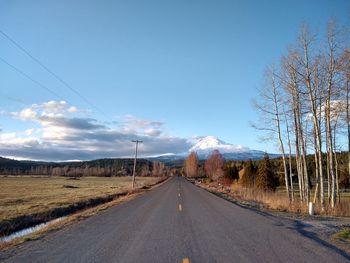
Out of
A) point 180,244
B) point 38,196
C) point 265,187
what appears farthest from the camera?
point 265,187

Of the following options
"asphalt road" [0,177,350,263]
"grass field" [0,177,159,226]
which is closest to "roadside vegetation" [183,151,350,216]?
"asphalt road" [0,177,350,263]

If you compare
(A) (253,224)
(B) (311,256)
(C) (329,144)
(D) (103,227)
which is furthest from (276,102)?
(B) (311,256)

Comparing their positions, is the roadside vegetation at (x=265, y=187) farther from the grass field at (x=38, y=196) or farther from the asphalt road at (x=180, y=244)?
the grass field at (x=38, y=196)

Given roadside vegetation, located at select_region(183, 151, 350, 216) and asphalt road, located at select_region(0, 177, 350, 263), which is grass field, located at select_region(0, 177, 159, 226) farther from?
roadside vegetation, located at select_region(183, 151, 350, 216)

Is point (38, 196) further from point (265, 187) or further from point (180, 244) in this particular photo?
point (265, 187)

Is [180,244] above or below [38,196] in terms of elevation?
below

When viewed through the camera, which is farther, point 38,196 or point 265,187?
point 265,187

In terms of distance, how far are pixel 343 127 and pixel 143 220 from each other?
47.1 feet

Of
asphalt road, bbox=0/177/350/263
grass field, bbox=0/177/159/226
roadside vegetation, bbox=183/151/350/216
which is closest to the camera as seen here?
asphalt road, bbox=0/177/350/263

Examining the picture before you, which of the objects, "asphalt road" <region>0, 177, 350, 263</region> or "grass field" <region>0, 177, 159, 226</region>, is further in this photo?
"grass field" <region>0, 177, 159, 226</region>

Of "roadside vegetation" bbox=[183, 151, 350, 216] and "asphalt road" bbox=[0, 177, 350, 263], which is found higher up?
"roadside vegetation" bbox=[183, 151, 350, 216]

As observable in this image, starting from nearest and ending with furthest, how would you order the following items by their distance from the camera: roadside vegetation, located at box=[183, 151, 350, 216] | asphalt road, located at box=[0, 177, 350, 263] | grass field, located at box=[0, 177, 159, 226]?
1. asphalt road, located at box=[0, 177, 350, 263]
2. roadside vegetation, located at box=[183, 151, 350, 216]
3. grass field, located at box=[0, 177, 159, 226]

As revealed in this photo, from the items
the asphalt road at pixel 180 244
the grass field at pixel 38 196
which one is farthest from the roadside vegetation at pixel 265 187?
the grass field at pixel 38 196

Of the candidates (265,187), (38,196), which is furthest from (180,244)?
(265,187)
